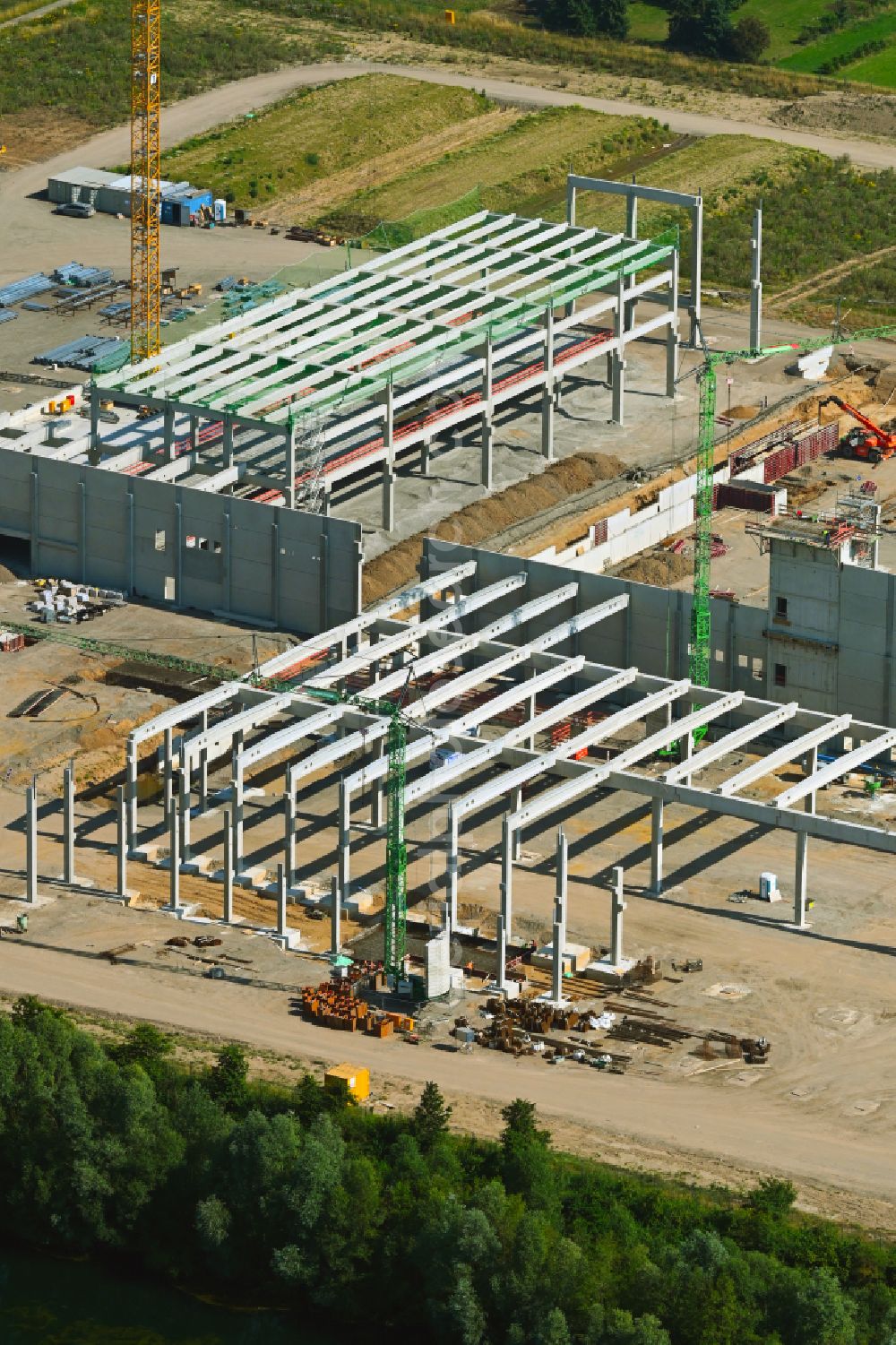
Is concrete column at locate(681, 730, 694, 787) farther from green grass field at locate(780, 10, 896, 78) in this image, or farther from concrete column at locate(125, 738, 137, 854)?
green grass field at locate(780, 10, 896, 78)

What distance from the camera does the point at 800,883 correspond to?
3401 inches

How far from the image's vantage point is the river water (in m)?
71.3

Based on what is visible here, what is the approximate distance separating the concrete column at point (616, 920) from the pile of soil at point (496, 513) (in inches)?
966

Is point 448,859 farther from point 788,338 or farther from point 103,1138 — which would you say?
point 788,338

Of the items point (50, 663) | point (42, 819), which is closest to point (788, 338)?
point (50, 663)

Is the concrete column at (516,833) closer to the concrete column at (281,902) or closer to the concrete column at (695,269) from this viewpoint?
the concrete column at (281,902)

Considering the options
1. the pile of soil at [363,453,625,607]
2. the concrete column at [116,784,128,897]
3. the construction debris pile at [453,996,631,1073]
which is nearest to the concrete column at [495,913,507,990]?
the construction debris pile at [453,996,631,1073]

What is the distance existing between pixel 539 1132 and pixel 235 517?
36367 millimetres

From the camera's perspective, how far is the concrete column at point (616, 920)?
83.8 metres

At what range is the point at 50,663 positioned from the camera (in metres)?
103

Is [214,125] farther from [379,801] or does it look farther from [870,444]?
[379,801]

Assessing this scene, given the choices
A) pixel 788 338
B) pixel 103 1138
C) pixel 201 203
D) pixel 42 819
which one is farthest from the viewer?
pixel 201 203

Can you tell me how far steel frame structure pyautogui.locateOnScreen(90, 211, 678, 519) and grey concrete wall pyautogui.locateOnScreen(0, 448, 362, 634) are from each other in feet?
11.0

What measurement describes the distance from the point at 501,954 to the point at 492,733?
17.0 metres
